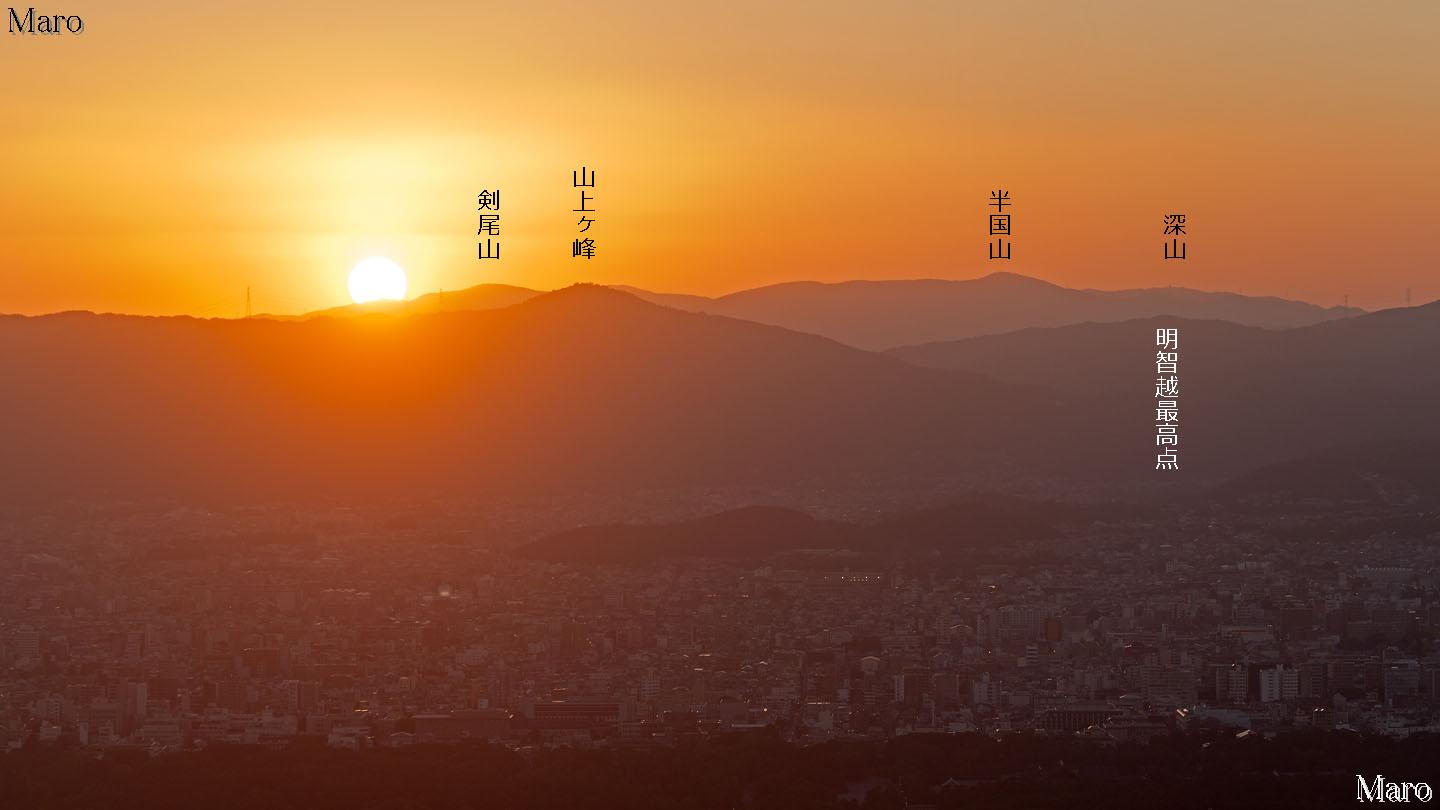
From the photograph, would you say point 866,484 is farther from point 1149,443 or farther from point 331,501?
point 331,501

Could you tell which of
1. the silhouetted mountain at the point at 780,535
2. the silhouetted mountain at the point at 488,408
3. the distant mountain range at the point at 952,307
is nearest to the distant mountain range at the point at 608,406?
the silhouetted mountain at the point at 488,408

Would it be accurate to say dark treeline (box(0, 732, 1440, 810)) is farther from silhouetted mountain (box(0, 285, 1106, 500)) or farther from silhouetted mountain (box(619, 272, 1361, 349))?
silhouetted mountain (box(619, 272, 1361, 349))

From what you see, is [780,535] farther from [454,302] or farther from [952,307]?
[952,307]

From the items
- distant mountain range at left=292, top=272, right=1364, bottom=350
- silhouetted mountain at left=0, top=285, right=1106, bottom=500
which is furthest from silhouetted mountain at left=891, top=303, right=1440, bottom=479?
distant mountain range at left=292, top=272, right=1364, bottom=350

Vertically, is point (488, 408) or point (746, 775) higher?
point (488, 408)

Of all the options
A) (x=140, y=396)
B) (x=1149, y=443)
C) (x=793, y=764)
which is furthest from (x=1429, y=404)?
(x=793, y=764)

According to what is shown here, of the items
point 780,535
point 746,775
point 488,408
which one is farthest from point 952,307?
point 746,775
